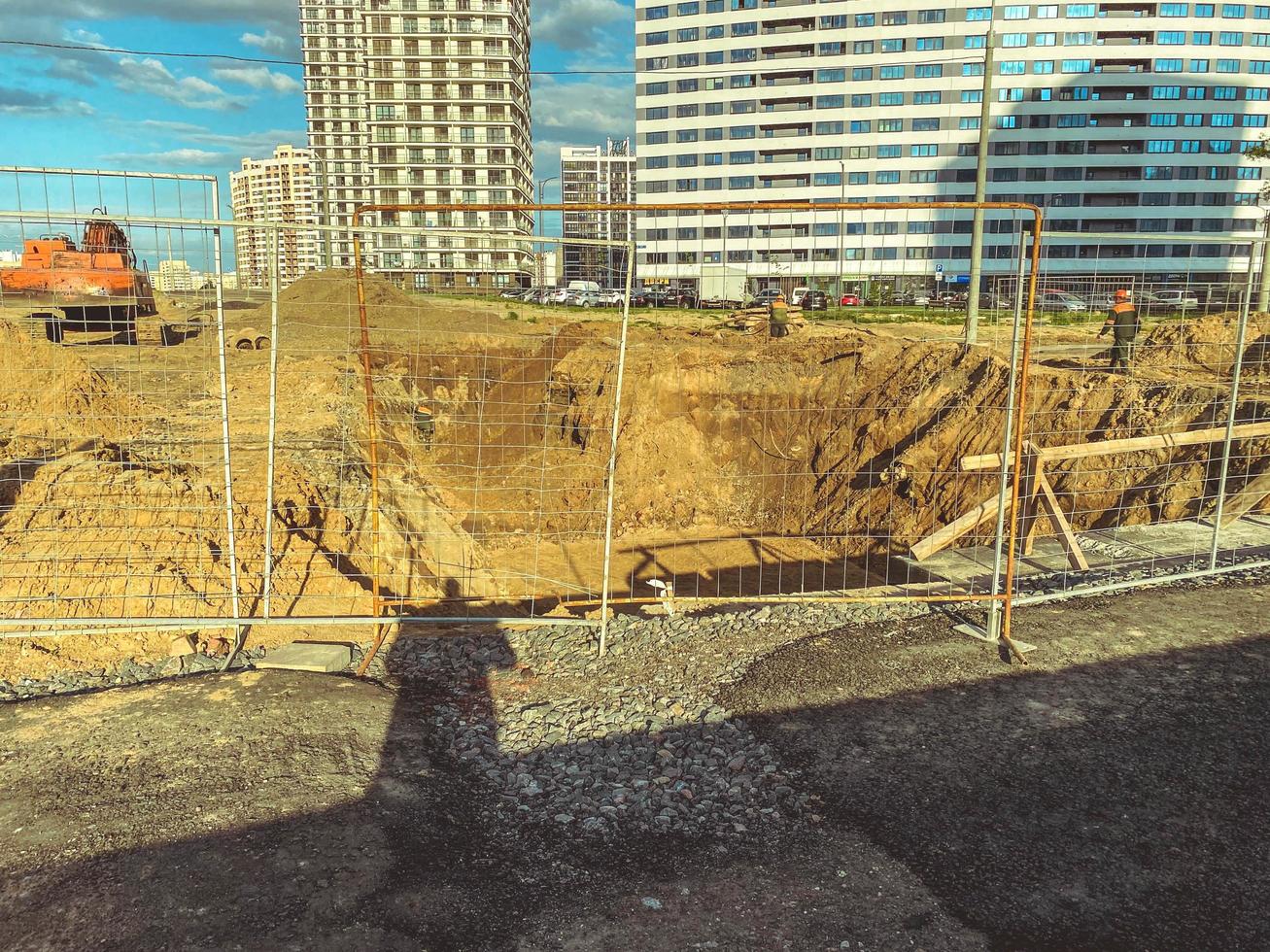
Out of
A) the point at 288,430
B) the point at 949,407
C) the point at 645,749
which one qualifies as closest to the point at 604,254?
the point at 645,749

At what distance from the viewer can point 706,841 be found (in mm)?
4031

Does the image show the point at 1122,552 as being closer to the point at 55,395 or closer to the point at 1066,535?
the point at 1066,535

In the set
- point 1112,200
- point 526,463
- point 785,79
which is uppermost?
point 785,79

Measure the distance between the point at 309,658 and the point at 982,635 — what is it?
4.88m

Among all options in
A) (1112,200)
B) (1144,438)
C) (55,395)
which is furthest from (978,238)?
(1112,200)

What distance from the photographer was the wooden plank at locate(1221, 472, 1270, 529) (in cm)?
918

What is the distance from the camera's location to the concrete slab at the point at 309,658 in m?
5.86

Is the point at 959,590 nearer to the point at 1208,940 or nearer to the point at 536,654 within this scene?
the point at 536,654

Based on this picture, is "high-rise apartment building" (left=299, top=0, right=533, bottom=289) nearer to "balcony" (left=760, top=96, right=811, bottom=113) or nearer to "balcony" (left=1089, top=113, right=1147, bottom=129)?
"balcony" (left=760, top=96, right=811, bottom=113)

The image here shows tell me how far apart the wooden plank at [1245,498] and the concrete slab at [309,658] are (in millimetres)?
8900

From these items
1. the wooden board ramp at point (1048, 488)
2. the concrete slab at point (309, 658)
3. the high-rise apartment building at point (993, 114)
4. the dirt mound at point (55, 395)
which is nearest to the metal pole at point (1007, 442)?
the wooden board ramp at point (1048, 488)

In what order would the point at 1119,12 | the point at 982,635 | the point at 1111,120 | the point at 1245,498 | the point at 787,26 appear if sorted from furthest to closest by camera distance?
the point at 787,26 < the point at 1111,120 < the point at 1119,12 < the point at 1245,498 < the point at 982,635

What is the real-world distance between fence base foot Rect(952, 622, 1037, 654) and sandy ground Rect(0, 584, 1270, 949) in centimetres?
32

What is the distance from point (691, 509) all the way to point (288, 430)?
7.32m
